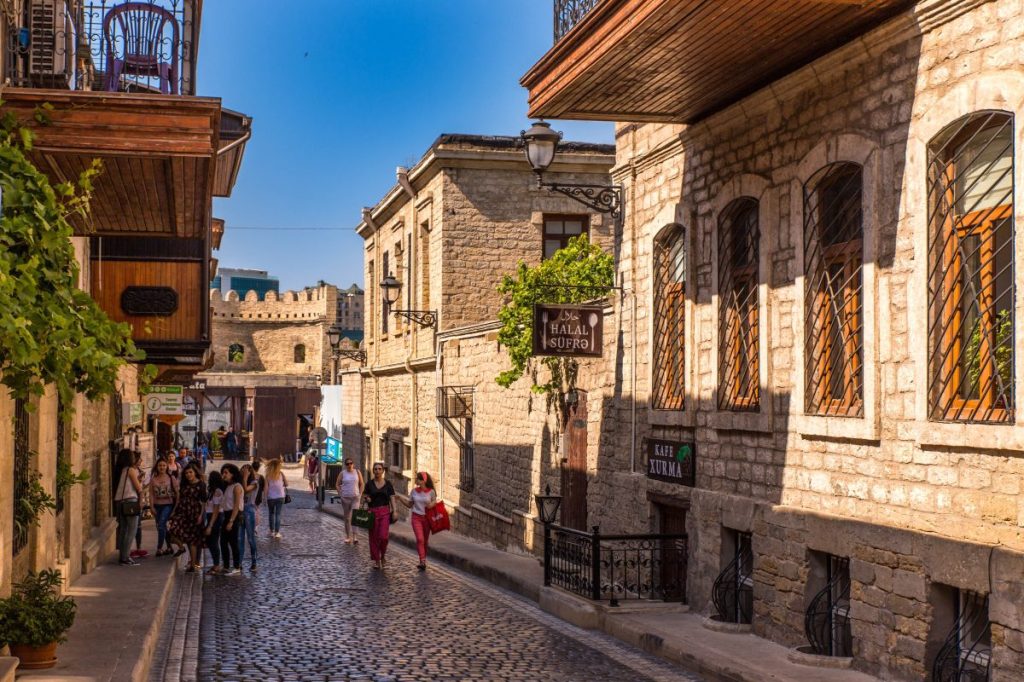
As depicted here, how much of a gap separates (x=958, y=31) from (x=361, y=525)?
11.7 m

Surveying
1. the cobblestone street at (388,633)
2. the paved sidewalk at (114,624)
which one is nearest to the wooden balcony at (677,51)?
the cobblestone street at (388,633)

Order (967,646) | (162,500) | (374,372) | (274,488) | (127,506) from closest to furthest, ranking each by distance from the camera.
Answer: (967,646), (127,506), (162,500), (274,488), (374,372)

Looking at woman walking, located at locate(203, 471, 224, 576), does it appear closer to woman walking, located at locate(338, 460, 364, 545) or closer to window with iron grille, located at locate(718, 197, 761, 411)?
woman walking, located at locate(338, 460, 364, 545)

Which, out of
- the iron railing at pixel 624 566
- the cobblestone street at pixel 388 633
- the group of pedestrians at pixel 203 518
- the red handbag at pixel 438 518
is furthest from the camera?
the red handbag at pixel 438 518

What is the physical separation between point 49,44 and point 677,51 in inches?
193

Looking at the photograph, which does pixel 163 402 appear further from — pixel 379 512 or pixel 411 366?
pixel 379 512

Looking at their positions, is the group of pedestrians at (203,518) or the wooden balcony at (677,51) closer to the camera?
the wooden balcony at (677,51)

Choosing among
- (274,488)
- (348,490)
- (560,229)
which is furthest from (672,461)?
(560,229)

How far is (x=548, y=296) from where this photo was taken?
66.9ft

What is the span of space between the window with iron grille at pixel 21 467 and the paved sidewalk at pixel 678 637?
5.32 metres

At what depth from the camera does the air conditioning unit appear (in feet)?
31.9

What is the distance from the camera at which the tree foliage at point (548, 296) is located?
A: 18.8 metres

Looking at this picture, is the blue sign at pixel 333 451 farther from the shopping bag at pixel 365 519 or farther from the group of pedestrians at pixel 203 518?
the shopping bag at pixel 365 519

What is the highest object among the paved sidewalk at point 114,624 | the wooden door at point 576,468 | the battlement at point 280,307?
the battlement at point 280,307
